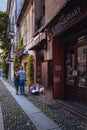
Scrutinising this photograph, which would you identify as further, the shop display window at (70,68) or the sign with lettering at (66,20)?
the shop display window at (70,68)

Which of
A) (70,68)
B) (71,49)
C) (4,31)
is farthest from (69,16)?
(4,31)

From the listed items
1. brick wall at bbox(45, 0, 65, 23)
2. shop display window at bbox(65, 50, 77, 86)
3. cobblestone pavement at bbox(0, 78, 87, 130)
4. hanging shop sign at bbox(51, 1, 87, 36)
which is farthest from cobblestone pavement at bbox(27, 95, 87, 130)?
brick wall at bbox(45, 0, 65, 23)

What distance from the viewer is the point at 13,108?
11.7 meters

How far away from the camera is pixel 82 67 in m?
11.0

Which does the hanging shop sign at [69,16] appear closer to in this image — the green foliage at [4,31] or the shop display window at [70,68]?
the shop display window at [70,68]

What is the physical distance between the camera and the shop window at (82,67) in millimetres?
10683

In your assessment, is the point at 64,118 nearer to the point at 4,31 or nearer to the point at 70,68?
the point at 70,68

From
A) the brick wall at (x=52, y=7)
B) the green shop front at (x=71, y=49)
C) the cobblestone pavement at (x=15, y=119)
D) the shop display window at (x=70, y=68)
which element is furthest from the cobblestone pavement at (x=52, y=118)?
the brick wall at (x=52, y=7)

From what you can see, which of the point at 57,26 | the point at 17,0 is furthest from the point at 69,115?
the point at 17,0

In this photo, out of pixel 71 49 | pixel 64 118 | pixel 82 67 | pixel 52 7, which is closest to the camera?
pixel 64 118

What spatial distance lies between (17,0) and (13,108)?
80.3 ft

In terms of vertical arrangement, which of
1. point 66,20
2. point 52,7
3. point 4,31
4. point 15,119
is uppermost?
point 52,7

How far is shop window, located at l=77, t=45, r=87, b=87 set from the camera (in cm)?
1068

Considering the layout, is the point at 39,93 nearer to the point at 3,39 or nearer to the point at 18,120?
the point at 3,39
